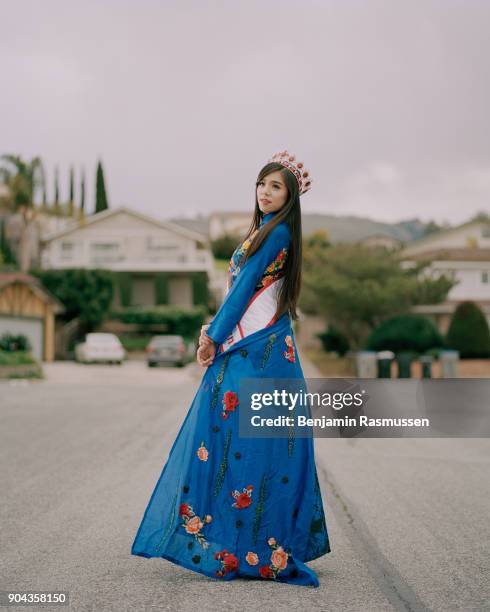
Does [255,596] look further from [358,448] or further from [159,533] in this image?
[358,448]

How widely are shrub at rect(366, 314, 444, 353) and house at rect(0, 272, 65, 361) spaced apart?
15943mm

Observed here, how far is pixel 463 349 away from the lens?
99.0 ft

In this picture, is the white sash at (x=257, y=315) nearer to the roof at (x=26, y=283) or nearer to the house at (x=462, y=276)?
the roof at (x=26, y=283)

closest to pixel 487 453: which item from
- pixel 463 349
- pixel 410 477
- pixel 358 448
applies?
pixel 358 448

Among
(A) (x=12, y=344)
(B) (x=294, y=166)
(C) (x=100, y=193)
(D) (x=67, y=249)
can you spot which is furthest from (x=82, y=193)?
(B) (x=294, y=166)

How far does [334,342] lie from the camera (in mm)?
44250

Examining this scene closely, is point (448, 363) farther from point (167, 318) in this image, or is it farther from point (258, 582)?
point (167, 318)

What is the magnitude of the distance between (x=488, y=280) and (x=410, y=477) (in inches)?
Result: 1966

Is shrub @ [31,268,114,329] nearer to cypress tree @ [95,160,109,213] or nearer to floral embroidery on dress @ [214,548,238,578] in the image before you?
cypress tree @ [95,160,109,213]

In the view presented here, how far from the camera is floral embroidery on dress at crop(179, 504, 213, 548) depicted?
4.01 m

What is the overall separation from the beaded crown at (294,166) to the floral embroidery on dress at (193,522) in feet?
5.54

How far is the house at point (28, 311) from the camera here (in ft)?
121

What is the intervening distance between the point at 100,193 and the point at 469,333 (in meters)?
59.1

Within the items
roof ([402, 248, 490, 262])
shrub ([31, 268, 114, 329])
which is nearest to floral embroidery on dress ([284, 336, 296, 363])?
shrub ([31, 268, 114, 329])
